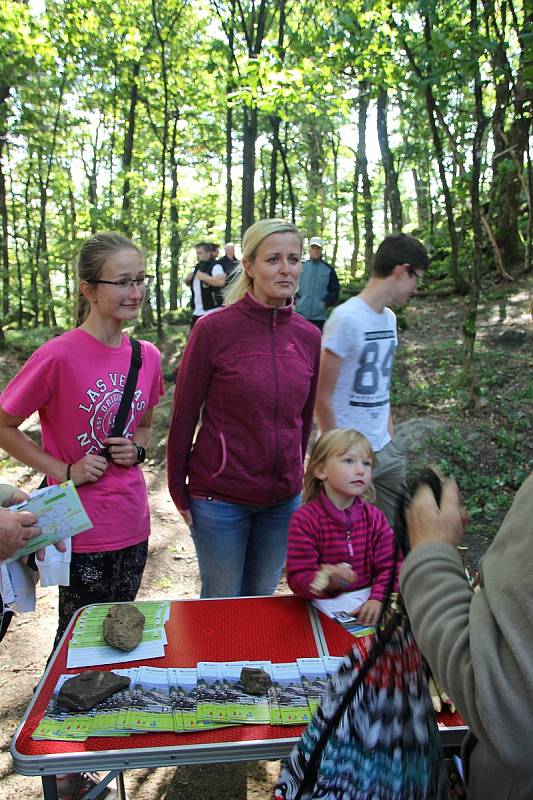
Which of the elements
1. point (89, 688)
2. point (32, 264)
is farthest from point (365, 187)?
point (89, 688)

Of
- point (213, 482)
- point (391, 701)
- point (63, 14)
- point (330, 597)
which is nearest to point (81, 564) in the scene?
point (213, 482)

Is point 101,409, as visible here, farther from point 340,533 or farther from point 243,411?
point 340,533

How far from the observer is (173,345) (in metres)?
11.9

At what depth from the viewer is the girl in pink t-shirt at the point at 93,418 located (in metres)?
2.36

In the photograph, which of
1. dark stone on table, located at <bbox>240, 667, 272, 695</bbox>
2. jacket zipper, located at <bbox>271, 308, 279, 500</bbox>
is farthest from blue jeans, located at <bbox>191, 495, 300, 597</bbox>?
dark stone on table, located at <bbox>240, 667, 272, 695</bbox>

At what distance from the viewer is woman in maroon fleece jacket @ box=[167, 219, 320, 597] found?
100 inches

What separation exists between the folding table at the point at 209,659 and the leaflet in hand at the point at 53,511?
351 mm

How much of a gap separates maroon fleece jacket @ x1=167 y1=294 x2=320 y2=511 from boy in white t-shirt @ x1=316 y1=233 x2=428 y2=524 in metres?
0.42

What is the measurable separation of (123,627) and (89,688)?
11.6 inches

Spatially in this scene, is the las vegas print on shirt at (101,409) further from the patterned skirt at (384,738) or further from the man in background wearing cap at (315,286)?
the man in background wearing cap at (315,286)

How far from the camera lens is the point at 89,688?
5.81ft

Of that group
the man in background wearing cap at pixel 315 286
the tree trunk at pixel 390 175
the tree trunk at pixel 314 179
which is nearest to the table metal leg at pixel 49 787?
the man in background wearing cap at pixel 315 286

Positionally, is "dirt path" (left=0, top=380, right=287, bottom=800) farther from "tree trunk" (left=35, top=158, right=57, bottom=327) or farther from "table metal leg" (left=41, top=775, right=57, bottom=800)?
"tree trunk" (left=35, top=158, right=57, bottom=327)

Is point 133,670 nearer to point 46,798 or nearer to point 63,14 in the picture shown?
point 46,798
